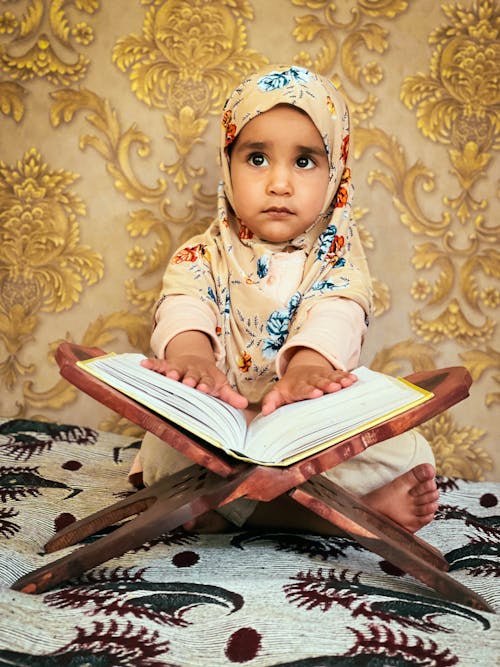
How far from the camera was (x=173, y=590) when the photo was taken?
0.83m

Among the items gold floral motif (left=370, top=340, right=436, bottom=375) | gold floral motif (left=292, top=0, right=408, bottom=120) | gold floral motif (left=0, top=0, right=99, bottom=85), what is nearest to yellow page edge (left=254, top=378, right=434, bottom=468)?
gold floral motif (left=370, top=340, right=436, bottom=375)

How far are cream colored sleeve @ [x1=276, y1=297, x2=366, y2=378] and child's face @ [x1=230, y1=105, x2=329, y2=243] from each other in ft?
0.54

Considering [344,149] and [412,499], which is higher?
[344,149]

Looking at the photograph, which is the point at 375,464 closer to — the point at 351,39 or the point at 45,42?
the point at 351,39

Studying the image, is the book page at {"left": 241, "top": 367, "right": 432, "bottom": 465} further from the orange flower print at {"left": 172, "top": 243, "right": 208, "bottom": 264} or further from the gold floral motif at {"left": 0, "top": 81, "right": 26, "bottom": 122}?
the gold floral motif at {"left": 0, "top": 81, "right": 26, "bottom": 122}

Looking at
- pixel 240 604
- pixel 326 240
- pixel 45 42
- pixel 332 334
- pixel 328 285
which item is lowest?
pixel 240 604

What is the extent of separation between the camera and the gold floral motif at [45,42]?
65.3 inches

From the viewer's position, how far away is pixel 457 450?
1.64m

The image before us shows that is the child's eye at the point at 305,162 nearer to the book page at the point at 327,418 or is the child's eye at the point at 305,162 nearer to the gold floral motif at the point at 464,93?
the gold floral motif at the point at 464,93

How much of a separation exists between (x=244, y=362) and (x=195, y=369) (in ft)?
1.07

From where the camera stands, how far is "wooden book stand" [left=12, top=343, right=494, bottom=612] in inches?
32.4

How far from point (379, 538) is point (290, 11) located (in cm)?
119

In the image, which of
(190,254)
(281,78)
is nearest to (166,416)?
(190,254)

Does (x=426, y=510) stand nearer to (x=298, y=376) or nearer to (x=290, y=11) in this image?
(x=298, y=376)
